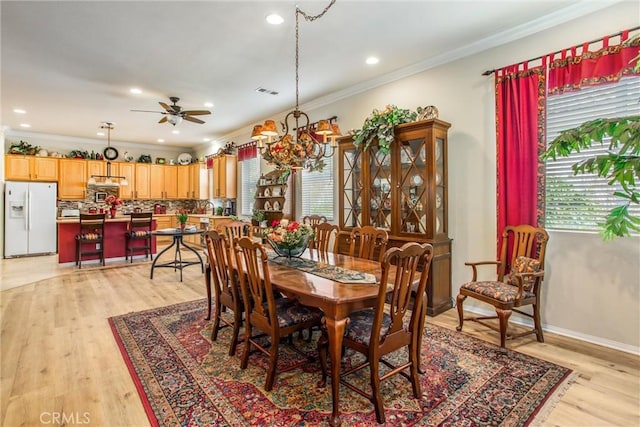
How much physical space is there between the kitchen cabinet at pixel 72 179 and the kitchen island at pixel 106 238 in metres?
2.08

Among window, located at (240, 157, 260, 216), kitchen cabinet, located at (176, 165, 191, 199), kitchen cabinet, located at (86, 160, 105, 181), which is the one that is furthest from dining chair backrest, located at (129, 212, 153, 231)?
kitchen cabinet, located at (176, 165, 191, 199)

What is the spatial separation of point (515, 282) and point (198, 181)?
8.12 metres

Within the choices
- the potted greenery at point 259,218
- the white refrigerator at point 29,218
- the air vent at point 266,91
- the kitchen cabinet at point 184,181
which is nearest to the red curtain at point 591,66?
the air vent at point 266,91

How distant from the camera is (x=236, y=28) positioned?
126 inches

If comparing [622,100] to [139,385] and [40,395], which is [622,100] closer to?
[139,385]

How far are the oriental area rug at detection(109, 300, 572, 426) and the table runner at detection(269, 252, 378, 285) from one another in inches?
27.7

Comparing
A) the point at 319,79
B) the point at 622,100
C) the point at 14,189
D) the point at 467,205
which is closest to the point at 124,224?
the point at 14,189

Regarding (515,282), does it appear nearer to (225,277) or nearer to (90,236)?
(225,277)

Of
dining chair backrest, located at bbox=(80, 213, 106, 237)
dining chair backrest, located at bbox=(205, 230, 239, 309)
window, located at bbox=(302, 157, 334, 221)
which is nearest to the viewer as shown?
dining chair backrest, located at bbox=(205, 230, 239, 309)

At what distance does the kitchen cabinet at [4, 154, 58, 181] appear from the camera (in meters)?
7.45

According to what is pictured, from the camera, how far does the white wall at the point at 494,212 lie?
2734 millimetres

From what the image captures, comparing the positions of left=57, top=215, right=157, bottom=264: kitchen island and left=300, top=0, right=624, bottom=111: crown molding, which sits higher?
left=300, top=0, right=624, bottom=111: crown molding

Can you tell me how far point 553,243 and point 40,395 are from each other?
420 cm

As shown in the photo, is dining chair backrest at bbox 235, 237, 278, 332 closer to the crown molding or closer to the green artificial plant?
the green artificial plant
